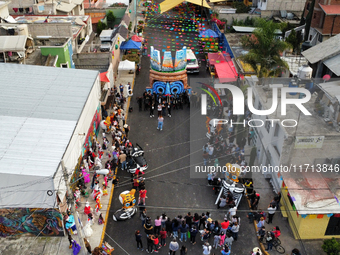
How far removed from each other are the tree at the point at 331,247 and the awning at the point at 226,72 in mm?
14956

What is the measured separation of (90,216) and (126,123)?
9.80 metres

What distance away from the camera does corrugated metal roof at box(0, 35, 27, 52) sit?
2254 centimetres

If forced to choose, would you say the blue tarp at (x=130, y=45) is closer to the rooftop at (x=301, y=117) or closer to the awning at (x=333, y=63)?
the rooftop at (x=301, y=117)

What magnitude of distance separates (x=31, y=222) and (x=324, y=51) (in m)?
19.5

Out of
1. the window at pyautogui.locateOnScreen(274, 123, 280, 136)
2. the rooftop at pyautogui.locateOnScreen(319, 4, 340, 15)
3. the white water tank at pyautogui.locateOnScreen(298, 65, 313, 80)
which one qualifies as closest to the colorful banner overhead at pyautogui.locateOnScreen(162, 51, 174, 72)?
the white water tank at pyautogui.locateOnScreen(298, 65, 313, 80)

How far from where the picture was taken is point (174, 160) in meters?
20.5

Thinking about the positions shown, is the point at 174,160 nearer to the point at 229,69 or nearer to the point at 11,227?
the point at 11,227

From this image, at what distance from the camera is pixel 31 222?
14977 millimetres

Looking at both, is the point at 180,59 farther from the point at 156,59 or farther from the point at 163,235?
the point at 163,235

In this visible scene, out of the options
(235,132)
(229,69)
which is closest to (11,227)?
(235,132)

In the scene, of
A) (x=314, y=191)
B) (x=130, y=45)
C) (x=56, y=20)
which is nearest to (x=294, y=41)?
(x=130, y=45)

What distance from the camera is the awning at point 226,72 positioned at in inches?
1052

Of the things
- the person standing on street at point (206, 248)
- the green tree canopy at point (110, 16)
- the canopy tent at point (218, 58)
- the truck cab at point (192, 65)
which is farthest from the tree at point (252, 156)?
the green tree canopy at point (110, 16)

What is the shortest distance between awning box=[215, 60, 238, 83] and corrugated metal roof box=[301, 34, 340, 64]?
553 centimetres
